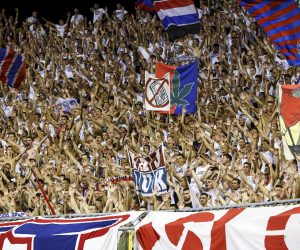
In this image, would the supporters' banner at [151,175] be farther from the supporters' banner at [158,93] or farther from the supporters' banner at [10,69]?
the supporters' banner at [10,69]

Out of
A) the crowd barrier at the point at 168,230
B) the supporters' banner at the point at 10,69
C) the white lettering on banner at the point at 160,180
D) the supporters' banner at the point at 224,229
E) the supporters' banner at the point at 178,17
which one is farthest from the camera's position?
the supporters' banner at the point at 10,69

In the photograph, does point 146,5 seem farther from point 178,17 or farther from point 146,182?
point 146,182

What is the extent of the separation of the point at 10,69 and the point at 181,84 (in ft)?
14.2

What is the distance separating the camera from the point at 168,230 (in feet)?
30.3

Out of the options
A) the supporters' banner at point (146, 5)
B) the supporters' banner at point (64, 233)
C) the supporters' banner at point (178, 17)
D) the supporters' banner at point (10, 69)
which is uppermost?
the supporters' banner at point (146, 5)

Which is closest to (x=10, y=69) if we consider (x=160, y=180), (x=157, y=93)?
(x=157, y=93)

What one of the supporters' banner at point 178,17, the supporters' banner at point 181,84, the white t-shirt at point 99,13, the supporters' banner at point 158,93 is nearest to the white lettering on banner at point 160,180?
the supporters' banner at point 158,93

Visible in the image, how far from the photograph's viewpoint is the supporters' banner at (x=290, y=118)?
932 cm

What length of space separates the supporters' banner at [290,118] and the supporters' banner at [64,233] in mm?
1921

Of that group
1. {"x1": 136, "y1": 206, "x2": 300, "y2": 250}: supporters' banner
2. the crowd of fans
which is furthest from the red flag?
{"x1": 136, "y1": 206, "x2": 300, "y2": 250}: supporters' banner

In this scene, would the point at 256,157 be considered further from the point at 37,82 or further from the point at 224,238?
the point at 37,82

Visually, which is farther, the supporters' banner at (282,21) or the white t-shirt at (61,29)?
the white t-shirt at (61,29)

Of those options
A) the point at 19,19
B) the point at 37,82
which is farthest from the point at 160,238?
the point at 19,19

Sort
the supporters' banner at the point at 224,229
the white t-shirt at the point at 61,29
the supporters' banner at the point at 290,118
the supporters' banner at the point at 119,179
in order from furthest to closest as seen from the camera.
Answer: the white t-shirt at the point at 61,29 < the supporters' banner at the point at 119,179 < the supporters' banner at the point at 290,118 < the supporters' banner at the point at 224,229
